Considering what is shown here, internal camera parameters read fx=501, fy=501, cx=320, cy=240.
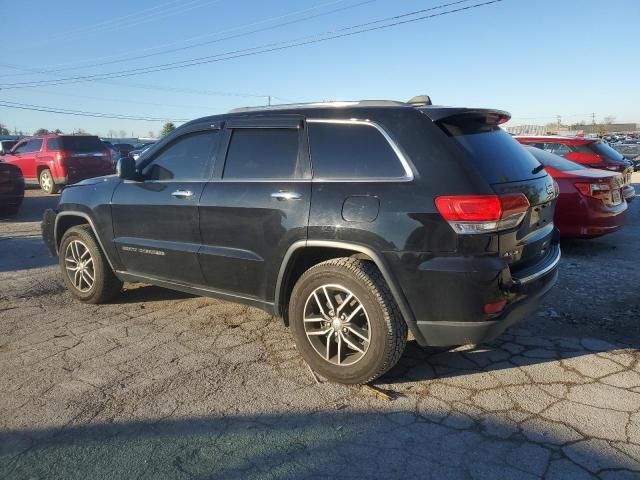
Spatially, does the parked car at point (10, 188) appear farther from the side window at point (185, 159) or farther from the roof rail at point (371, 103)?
the roof rail at point (371, 103)

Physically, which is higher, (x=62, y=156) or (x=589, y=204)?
(x=62, y=156)

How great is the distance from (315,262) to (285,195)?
0.51m

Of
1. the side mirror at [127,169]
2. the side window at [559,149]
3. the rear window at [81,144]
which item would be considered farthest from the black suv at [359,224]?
the rear window at [81,144]

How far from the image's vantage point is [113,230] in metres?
4.57

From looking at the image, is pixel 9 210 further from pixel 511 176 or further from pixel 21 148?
pixel 511 176

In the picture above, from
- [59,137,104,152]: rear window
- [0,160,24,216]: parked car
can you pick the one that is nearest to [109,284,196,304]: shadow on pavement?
[0,160,24,216]: parked car

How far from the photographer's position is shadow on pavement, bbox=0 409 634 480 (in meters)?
2.42

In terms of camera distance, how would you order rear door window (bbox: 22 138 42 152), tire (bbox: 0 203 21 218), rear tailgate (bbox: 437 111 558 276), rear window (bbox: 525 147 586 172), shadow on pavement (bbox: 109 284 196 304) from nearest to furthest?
1. rear tailgate (bbox: 437 111 558 276)
2. shadow on pavement (bbox: 109 284 196 304)
3. rear window (bbox: 525 147 586 172)
4. tire (bbox: 0 203 21 218)
5. rear door window (bbox: 22 138 42 152)

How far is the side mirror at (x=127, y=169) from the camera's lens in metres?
4.31

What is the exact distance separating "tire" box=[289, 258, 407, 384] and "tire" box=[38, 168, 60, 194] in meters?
13.8

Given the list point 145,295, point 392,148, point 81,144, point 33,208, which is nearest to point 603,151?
point 392,148

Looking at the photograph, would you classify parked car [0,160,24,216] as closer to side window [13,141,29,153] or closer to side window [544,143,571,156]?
side window [13,141,29,153]

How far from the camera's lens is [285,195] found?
11.1 ft

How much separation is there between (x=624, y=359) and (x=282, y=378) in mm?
2401
